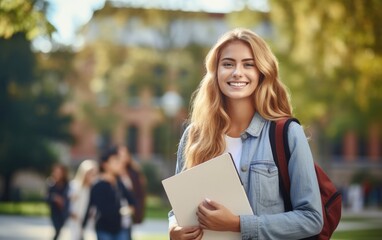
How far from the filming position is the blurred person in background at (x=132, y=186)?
446 inches

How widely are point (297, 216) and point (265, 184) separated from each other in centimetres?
18

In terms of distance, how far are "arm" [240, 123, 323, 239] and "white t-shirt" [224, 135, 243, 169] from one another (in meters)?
0.27

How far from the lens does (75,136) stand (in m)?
49.8

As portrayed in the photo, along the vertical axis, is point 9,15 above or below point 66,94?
below

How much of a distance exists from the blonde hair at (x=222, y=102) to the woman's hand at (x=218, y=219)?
29 cm

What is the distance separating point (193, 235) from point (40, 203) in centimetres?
4750

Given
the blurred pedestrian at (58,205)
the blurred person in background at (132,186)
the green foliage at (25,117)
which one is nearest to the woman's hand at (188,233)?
the blurred person in background at (132,186)

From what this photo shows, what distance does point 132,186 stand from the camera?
12430 mm

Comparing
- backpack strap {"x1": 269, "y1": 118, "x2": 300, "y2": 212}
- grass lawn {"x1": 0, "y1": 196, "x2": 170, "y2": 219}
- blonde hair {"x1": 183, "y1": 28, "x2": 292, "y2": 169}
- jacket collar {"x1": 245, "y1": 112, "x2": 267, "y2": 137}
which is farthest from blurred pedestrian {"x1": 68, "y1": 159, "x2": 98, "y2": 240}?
grass lawn {"x1": 0, "y1": 196, "x2": 170, "y2": 219}

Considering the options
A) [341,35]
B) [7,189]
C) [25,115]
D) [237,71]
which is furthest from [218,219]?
[7,189]

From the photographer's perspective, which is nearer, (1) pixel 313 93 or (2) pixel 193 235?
(2) pixel 193 235

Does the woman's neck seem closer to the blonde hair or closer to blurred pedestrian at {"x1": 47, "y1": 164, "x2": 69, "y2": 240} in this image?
the blonde hair

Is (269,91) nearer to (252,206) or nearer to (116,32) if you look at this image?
(252,206)

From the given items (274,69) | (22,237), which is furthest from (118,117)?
(274,69)
